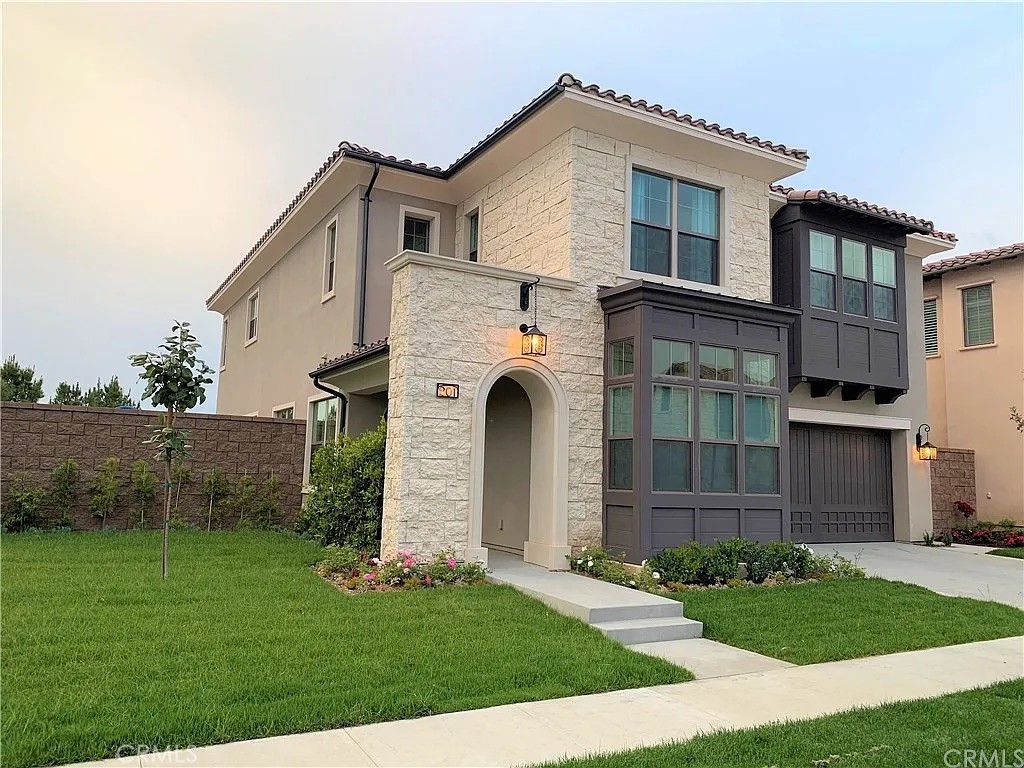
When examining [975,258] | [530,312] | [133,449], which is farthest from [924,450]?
[133,449]

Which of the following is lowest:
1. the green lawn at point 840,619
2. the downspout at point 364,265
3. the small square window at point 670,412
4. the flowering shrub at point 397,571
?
the green lawn at point 840,619

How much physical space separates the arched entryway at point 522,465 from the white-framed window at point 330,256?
166 inches

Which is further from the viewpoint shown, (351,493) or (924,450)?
(924,450)

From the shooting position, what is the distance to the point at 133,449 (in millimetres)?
11945

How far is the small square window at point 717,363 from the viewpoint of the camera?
9758 millimetres

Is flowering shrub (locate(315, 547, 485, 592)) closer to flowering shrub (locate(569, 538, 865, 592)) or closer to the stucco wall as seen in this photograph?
flowering shrub (locate(569, 538, 865, 592))

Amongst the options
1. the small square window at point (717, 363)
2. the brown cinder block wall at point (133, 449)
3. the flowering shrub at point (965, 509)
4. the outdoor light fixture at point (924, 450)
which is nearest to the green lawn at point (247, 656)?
the brown cinder block wall at point (133, 449)

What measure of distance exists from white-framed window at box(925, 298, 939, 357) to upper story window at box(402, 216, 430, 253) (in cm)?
1247

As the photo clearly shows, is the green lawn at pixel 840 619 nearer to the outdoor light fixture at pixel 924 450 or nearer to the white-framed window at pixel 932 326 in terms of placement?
the outdoor light fixture at pixel 924 450

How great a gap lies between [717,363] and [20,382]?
2223 centimetres

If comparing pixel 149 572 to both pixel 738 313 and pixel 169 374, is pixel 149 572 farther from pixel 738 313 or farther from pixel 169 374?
pixel 738 313

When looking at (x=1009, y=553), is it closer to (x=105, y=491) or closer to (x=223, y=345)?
(x=105, y=491)

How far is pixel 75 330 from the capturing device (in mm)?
17484

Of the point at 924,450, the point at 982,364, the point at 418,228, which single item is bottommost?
the point at 924,450
